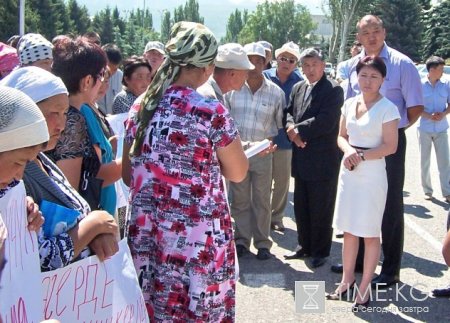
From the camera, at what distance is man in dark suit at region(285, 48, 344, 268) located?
4.98 m

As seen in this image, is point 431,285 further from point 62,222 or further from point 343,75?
point 343,75

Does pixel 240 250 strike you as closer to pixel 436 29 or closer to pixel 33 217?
pixel 33 217

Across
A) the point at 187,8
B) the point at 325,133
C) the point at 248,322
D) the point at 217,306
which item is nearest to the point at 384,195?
the point at 325,133

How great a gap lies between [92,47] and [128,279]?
1.14 meters

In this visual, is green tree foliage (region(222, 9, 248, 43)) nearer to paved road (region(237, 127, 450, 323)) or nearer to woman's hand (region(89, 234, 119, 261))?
paved road (region(237, 127, 450, 323))

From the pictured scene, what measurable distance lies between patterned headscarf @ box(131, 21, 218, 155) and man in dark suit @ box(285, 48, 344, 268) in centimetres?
257

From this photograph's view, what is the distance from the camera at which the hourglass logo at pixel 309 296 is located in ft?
13.7

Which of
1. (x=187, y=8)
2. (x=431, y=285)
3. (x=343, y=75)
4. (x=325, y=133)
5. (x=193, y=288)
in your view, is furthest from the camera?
(x=187, y=8)

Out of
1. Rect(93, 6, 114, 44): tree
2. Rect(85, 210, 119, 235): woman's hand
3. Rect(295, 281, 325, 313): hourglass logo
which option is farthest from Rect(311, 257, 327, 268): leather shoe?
Rect(93, 6, 114, 44): tree

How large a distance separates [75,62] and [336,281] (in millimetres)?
3077

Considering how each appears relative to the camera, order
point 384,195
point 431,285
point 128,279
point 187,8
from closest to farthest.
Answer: point 128,279 < point 384,195 < point 431,285 < point 187,8

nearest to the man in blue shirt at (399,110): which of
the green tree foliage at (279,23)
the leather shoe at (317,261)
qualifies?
the leather shoe at (317,261)

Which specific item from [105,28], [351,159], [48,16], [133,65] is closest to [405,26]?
[105,28]

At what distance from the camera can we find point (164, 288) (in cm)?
259
